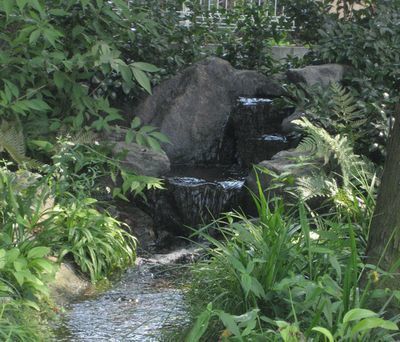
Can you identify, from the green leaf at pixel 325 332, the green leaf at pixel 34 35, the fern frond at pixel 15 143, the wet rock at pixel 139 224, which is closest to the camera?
the green leaf at pixel 325 332

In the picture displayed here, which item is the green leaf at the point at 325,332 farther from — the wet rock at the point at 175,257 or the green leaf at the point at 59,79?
the green leaf at the point at 59,79

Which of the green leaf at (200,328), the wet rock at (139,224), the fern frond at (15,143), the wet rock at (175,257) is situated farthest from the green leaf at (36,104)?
the green leaf at (200,328)

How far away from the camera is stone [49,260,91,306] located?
19.1 ft

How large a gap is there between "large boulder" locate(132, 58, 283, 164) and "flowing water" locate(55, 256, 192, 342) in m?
3.10

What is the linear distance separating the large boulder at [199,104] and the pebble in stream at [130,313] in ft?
10.5

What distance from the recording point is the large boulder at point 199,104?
9539 millimetres

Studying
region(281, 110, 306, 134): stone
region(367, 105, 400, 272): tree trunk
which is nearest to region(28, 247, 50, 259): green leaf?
region(367, 105, 400, 272): tree trunk

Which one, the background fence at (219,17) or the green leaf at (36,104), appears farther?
the background fence at (219,17)

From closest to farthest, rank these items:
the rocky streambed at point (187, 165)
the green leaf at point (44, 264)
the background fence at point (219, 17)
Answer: the green leaf at point (44, 264)
the rocky streambed at point (187, 165)
the background fence at point (219, 17)

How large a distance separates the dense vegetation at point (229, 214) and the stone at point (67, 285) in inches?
3.9

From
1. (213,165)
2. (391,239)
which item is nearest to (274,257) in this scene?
(391,239)

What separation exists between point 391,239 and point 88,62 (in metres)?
4.33

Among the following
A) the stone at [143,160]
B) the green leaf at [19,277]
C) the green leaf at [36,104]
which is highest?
the green leaf at [36,104]

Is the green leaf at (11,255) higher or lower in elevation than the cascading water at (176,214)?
higher
